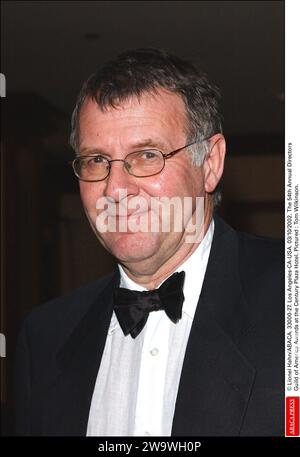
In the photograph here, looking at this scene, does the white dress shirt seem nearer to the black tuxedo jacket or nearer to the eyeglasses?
the black tuxedo jacket

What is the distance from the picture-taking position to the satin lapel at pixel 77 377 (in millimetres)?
1305

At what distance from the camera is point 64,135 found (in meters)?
6.04

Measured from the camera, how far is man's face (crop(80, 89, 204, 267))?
4.01ft

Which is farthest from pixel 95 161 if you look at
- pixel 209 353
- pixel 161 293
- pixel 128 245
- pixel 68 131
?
pixel 68 131

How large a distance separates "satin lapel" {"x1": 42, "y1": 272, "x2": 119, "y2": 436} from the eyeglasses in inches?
11.7

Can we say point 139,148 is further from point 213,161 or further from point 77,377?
point 77,377

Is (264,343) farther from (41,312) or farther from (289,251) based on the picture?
(41,312)

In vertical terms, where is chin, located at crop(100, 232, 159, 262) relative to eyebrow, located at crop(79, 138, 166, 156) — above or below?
below

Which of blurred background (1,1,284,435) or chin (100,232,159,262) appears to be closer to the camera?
chin (100,232,159,262)

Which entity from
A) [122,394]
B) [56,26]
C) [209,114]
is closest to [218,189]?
Result: [209,114]

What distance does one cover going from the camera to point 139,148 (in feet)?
4.05

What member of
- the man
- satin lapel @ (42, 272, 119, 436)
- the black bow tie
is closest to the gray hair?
the man

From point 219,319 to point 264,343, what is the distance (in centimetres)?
9

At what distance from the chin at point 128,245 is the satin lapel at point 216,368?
13 cm
